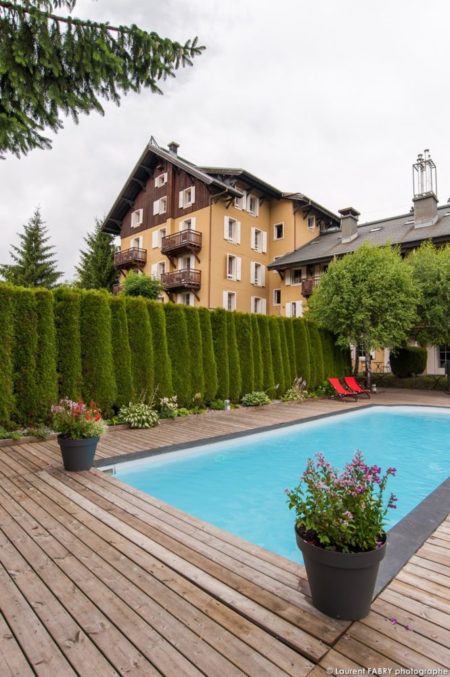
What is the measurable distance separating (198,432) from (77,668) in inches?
214

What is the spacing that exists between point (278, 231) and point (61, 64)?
21892 mm

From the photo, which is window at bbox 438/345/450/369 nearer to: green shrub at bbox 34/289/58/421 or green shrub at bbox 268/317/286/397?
green shrub at bbox 268/317/286/397

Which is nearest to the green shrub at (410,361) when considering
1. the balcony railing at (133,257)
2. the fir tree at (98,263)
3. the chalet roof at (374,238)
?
the chalet roof at (374,238)

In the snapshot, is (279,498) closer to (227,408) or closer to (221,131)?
(227,408)

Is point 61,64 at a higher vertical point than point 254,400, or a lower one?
higher

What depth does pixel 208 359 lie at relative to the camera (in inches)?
392

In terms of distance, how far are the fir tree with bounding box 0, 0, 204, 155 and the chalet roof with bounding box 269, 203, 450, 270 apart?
1529cm

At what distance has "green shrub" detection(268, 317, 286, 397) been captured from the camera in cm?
1222

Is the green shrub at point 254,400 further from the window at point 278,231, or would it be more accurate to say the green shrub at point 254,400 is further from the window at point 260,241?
the window at point 278,231

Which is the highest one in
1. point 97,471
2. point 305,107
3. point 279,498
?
point 305,107

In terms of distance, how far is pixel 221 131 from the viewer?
11438 mm

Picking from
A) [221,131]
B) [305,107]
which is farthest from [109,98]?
[221,131]

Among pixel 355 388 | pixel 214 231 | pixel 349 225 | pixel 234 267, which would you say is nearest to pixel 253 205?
pixel 214 231

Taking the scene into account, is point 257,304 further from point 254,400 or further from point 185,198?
point 254,400
